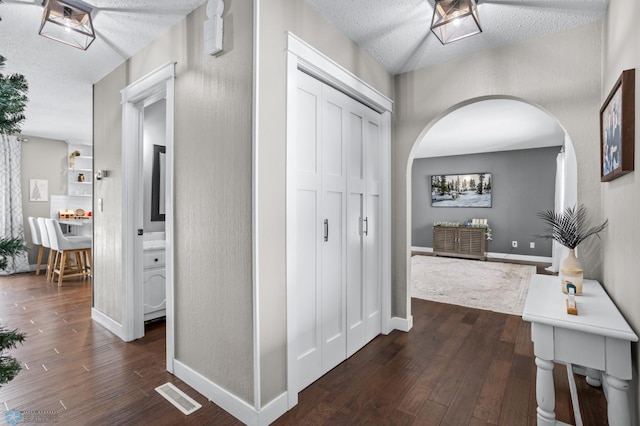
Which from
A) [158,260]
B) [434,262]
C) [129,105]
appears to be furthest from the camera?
[434,262]

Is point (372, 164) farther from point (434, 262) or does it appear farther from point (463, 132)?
point (434, 262)

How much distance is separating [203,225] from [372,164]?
157cm

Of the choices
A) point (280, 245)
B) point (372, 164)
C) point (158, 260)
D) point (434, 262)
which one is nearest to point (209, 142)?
point (280, 245)

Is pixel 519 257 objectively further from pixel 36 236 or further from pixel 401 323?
pixel 36 236

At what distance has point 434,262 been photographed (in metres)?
6.66

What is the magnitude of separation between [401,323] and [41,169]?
268 inches

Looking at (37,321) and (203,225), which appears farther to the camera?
(37,321)

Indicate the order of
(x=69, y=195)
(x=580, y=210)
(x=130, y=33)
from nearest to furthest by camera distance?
(x=580, y=210) → (x=130, y=33) → (x=69, y=195)

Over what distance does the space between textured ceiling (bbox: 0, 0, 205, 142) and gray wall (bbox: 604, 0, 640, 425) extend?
2345mm

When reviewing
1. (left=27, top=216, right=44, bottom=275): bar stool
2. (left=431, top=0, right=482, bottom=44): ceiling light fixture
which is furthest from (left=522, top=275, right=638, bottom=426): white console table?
(left=27, top=216, right=44, bottom=275): bar stool

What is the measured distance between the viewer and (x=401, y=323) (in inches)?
120

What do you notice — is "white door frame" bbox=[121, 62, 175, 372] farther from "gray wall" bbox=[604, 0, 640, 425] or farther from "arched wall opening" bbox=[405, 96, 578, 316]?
"gray wall" bbox=[604, 0, 640, 425]

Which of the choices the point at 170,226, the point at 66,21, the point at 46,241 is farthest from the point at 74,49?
the point at 46,241

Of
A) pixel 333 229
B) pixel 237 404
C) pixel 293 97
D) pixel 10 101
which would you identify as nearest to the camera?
pixel 10 101
